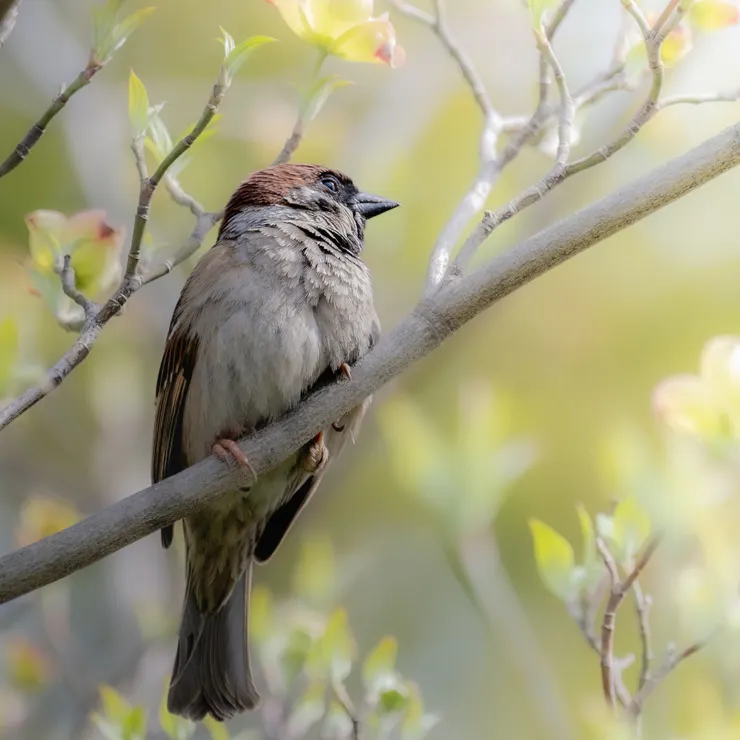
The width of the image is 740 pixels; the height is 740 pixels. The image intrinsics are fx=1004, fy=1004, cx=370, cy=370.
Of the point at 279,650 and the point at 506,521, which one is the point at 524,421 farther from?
the point at 279,650

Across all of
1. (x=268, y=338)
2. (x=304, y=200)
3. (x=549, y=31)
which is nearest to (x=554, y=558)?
(x=268, y=338)

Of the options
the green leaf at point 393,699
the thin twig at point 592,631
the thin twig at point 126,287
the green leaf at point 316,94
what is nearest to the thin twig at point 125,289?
the thin twig at point 126,287

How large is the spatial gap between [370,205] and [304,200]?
Result: 0.19m

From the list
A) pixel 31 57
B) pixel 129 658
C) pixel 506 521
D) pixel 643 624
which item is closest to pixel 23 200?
pixel 31 57

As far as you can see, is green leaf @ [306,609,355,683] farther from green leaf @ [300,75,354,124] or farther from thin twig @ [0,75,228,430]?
green leaf @ [300,75,354,124]

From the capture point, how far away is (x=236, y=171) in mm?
3834

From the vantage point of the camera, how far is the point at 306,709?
2.10 m

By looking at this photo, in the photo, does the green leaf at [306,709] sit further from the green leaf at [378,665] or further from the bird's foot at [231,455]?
the bird's foot at [231,455]

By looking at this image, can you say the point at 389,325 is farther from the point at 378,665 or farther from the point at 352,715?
the point at 352,715

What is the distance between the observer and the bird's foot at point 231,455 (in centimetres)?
192

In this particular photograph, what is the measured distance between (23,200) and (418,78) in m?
1.66

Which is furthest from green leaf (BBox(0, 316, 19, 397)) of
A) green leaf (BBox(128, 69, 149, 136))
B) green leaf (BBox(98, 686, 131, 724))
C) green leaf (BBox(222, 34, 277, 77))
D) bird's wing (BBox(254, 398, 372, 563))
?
bird's wing (BBox(254, 398, 372, 563))

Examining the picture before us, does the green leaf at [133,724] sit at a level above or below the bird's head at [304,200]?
below

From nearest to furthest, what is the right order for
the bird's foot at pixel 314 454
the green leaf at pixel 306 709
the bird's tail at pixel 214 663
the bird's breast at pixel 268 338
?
the green leaf at pixel 306 709 < the bird's breast at pixel 268 338 < the bird's foot at pixel 314 454 < the bird's tail at pixel 214 663
